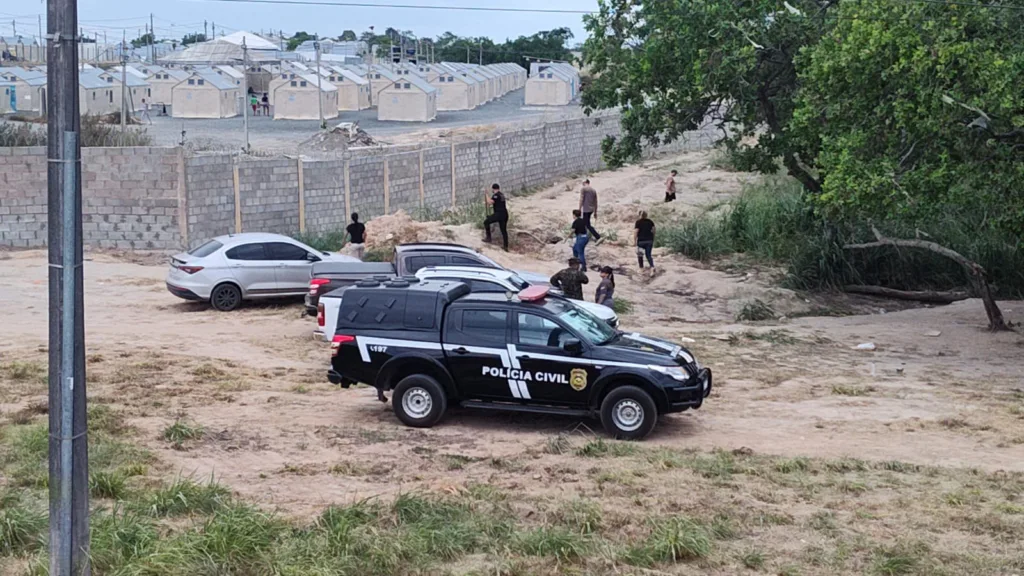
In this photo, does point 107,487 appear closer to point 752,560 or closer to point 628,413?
point 752,560

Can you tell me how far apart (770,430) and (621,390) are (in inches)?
80.4

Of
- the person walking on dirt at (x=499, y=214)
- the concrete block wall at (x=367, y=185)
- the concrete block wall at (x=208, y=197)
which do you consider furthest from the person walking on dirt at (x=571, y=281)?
the concrete block wall at (x=367, y=185)

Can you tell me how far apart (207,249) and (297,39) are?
541ft

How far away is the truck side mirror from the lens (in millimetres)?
13195

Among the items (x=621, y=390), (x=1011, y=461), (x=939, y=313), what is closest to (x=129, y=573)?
(x=621, y=390)

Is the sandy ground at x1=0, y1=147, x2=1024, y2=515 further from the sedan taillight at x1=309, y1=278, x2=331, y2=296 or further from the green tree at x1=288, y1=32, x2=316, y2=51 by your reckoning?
the green tree at x1=288, y1=32, x2=316, y2=51

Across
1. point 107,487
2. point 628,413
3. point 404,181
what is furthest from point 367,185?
point 107,487

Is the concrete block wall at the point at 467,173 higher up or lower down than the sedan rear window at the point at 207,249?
higher up

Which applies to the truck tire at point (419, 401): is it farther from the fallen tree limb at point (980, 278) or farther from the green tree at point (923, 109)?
the fallen tree limb at point (980, 278)

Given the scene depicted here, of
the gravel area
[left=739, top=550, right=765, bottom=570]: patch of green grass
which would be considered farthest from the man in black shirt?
the gravel area

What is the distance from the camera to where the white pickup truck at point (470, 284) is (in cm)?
1670

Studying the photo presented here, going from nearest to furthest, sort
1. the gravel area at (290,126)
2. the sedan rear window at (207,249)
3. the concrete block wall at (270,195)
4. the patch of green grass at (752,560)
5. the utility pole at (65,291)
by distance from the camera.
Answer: the utility pole at (65,291) < the patch of green grass at (752,560) < the sedan rear window at (207,249) < the concrete block wall at (270,195) < the gravel area at (290,126)

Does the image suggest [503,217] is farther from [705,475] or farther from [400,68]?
[400,68]

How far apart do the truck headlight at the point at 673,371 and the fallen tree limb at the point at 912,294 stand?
14.4 m
